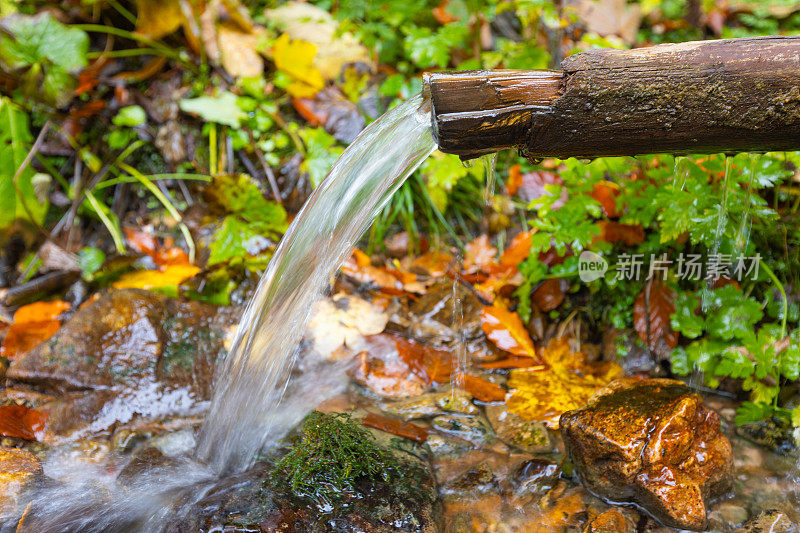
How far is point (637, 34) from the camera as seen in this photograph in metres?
4.02

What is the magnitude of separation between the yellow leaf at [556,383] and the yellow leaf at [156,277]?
187 centimetres

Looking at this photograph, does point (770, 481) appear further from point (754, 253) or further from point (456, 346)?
point (456, 346)

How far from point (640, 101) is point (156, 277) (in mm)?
2596

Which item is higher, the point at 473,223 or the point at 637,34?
the point at 637,34

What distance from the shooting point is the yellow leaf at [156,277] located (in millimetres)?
Result: 3000

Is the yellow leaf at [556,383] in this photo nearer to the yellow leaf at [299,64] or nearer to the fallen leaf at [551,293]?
the fallen leaf at [551,293]

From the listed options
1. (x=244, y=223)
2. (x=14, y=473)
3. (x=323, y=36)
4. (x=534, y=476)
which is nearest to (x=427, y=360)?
(x=534, y=476)

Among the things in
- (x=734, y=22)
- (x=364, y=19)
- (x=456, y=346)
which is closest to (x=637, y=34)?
(x=734, y=22)

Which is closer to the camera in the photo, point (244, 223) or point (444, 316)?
point (444, 316)

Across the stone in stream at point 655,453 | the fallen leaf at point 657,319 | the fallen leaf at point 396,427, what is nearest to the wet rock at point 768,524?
the stone in stream at point 655,453

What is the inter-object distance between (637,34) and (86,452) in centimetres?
430

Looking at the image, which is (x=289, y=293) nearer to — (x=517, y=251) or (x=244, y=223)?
(x=244, y=223)

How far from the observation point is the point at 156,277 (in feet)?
10.0

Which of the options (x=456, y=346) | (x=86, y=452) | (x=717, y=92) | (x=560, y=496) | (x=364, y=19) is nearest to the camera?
(x=717, y=92)
